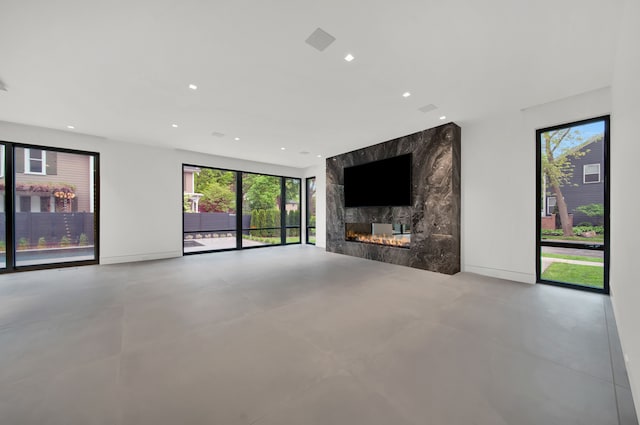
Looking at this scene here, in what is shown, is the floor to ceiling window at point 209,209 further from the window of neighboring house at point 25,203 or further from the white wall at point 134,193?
the window of neighboring house at point 25,203

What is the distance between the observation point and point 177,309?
326 cm

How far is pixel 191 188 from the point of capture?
8.32 m

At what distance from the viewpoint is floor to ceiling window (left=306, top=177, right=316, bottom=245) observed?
1003 cm

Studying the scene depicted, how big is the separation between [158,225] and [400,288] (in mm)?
6780

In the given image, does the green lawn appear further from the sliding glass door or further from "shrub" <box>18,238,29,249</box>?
the sliding glass door

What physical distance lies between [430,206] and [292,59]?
410cm

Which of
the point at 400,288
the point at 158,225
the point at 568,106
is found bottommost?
the point at 400,288

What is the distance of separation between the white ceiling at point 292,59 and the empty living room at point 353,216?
0.10 feet

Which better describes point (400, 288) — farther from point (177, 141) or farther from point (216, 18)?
point (177, 141)

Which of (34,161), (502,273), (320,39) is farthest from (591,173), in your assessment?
(34,161)

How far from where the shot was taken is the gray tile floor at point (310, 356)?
159cm

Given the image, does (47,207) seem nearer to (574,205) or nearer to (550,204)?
(550,204)

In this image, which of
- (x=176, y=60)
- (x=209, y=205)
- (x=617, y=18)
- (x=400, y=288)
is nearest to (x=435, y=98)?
(x=617, y=18)

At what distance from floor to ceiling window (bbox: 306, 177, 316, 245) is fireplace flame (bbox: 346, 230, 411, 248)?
2.74 meters
